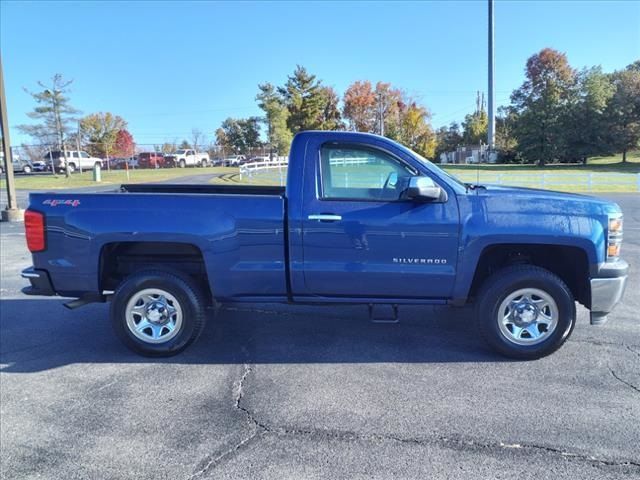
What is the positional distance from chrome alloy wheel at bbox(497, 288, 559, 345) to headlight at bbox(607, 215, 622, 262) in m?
0.65

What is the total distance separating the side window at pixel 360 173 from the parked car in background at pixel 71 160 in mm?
41464

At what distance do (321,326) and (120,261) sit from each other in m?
2.14

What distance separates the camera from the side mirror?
388 centimetres

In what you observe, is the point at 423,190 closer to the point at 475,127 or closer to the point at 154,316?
the point at 154,316

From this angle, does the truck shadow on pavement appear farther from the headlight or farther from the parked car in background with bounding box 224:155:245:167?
the parked car in background with bounding box 224:155:245:167

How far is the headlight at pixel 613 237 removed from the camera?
158 inches

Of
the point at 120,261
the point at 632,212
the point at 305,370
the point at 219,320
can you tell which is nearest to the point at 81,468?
the point at 305,370

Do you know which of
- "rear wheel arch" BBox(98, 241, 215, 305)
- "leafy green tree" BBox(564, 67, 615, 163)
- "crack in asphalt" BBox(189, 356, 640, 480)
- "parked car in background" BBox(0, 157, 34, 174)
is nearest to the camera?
"crack in asphalt" BBox(189, 356, 640, 480)

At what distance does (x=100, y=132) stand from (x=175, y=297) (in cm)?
6647

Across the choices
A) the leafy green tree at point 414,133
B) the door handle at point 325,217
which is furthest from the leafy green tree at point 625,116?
the door handle at point 325,217

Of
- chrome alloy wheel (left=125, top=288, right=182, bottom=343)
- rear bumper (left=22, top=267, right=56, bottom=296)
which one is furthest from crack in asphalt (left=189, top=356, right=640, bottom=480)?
rear bumper (left=22, top=267, right=56, bottom=296)

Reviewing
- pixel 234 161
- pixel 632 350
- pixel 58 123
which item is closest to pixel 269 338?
pixel 632 350

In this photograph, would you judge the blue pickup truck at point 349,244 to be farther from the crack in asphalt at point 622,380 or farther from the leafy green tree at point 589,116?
the leafy green tree at point 589,116

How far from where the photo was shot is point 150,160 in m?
51.2
